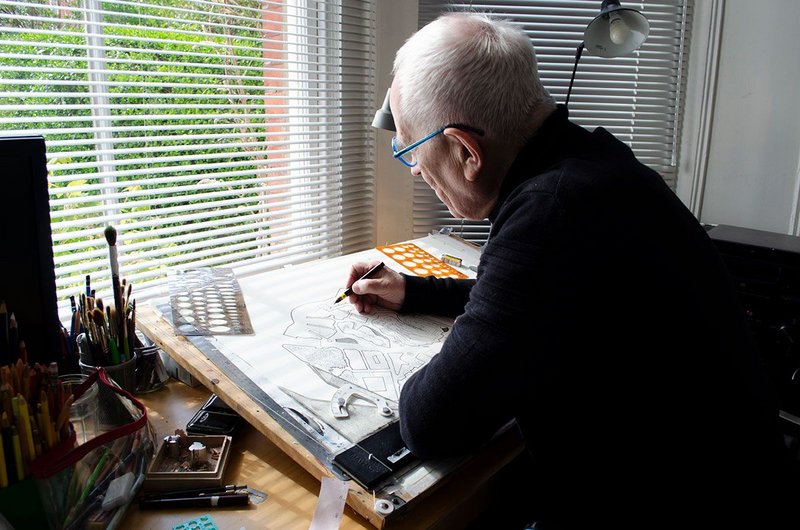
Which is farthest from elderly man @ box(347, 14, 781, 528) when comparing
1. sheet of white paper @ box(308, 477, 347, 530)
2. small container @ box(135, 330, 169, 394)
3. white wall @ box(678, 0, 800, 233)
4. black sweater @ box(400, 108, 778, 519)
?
white wall @ box(678, 0, 800, 233)

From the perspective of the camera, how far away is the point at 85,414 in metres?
0.80

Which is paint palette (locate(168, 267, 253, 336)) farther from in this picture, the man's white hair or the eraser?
the man's white hair

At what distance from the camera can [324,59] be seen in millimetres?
1863

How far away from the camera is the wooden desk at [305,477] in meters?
0.78

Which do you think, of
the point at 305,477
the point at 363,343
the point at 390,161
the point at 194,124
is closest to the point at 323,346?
the point at 363,343

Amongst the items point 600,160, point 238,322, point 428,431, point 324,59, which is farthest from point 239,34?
point 428,431

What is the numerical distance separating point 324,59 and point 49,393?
4.62 ft

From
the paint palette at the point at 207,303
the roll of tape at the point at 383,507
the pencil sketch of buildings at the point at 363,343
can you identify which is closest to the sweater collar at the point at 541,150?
the pencil sketch of buildings at the point at 363,343

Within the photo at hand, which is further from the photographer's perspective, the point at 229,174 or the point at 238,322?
the point at 229,174

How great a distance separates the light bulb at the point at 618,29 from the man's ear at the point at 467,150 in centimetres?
84

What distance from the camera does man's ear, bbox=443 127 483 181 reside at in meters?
0.90

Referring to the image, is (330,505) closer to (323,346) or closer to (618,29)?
(323,346)

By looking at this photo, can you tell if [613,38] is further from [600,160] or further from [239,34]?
[239,34]

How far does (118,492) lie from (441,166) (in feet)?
2.15
